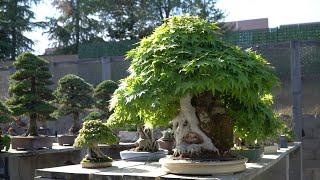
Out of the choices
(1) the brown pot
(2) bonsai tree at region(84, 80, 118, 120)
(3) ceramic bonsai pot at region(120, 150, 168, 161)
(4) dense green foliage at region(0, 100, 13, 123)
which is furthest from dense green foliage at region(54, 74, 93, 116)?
(3) ceramic bonsai pot at region(120, 150, 168, 161)

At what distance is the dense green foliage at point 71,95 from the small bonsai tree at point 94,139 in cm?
420

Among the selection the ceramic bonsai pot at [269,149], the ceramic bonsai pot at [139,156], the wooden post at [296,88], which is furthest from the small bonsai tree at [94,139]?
the wooden post at [296,88]

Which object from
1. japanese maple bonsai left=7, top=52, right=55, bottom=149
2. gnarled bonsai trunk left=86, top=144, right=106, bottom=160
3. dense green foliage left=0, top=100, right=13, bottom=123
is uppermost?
japanese maple bonsai left=7, top=52, right=55, bottom=149

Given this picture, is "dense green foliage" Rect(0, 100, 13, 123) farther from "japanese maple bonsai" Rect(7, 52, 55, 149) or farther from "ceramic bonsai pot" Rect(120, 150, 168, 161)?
"ceramic bonsai pot" Rect(120, 150, 168, 161)

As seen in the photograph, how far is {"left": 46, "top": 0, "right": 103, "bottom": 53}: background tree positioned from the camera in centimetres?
1956

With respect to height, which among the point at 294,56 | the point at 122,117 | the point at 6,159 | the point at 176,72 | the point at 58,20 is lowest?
the point at 6,159

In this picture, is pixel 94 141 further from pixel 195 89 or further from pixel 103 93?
pixel 103 93

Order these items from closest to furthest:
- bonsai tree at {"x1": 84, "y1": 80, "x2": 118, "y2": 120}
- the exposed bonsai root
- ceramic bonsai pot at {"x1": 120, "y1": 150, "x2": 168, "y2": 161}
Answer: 1. the exposed bonsai root
2. ceramic bonsai pot at {"x1": 120, "y1": 150, "x2": 168, "y2": 161}
3. bonsai tree at {"x1": 84, "y1": 80, "x2": 118, "y2": 120}

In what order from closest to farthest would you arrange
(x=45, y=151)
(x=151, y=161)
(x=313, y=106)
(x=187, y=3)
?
(x=151, y=161) → (x=45, y=151) → (x=313, y=106) → (x=187, y=3)

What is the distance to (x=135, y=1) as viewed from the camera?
19.3 meters

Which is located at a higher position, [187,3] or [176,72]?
[187,3]

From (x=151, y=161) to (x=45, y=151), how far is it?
8.22 feet

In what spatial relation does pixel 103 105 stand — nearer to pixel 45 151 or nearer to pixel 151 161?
pixel 45 151

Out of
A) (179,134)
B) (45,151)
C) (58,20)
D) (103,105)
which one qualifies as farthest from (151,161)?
(58,20)
